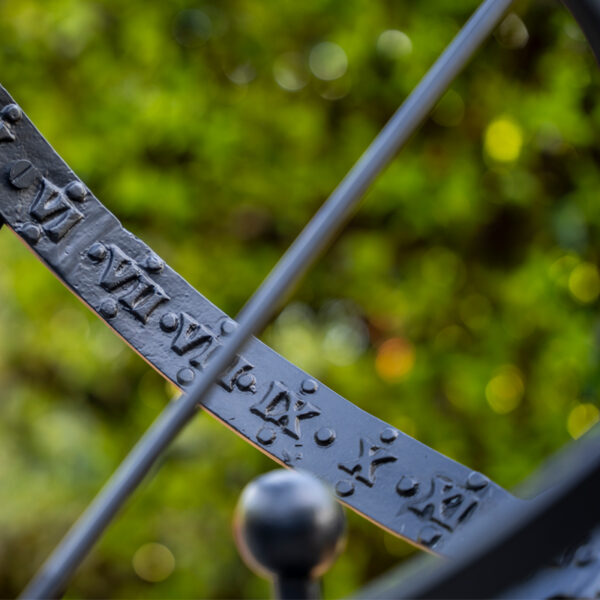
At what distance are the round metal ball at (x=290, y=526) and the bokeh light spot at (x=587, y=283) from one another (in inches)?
62.2

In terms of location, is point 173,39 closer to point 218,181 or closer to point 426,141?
point 218,181

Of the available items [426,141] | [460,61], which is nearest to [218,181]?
[426,141]

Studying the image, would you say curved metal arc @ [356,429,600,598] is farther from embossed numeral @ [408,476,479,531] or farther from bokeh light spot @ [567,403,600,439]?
bokeh light spot @ [567,403,600,439]

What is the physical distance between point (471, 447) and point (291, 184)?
0.85 meters

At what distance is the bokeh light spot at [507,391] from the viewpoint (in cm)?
243

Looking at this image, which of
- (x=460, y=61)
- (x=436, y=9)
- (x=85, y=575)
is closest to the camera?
(x=460, y=61)

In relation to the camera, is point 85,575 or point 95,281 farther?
point 85,575

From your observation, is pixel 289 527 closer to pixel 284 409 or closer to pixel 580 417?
pixel 284 409

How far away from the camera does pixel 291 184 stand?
244cm

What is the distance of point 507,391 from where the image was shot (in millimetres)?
2449

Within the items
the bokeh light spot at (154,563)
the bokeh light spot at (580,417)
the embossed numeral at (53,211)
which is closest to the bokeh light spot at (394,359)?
the bokeh light spot at (580,417)

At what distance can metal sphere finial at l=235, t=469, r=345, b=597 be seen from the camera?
2.97 feet

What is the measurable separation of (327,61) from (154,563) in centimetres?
160

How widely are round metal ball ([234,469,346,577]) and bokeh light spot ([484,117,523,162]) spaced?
1.61 m
